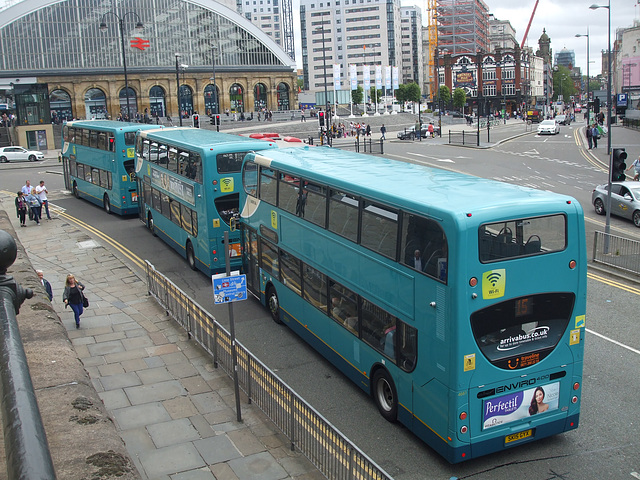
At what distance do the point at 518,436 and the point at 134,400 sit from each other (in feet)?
21.6

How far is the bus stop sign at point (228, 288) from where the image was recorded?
10.8m

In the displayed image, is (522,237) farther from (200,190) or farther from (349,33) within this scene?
(349,33)

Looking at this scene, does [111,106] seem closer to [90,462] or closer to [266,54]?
[266,54]

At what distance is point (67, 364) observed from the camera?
7.20 metres

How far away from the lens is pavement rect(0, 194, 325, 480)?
5.61m

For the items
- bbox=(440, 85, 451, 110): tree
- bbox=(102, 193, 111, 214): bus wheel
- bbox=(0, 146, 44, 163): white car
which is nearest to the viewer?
bbox=(102, 193, 111, 214): bus wheel

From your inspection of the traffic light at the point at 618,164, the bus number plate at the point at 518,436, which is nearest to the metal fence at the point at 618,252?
the traffic light at the point at 618,164

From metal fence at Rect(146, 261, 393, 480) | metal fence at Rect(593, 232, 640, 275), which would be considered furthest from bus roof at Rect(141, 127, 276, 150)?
metal fence at Rect(593, 232, 640, 275)

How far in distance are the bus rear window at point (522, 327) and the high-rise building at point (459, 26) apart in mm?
158003

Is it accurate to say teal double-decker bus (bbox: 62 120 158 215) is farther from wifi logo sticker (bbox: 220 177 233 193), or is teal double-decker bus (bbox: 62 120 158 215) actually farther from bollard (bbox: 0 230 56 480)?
bollard (bbox: 0 230 56 480)

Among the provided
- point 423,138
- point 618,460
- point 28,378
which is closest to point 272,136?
point 618,460

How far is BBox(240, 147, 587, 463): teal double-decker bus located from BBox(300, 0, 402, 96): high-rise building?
17563 centimetres

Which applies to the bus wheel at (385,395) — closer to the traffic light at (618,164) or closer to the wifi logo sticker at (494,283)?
the wifi logo sticker at (494,283)

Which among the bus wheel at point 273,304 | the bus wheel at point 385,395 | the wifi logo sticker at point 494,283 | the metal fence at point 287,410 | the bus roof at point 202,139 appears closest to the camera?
the metal fence at point 287,410
